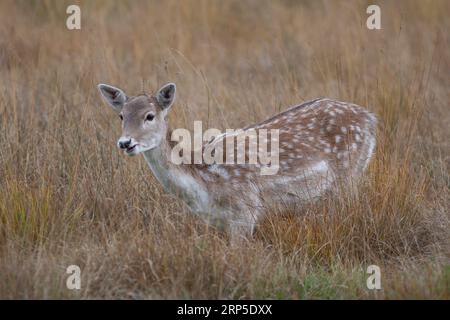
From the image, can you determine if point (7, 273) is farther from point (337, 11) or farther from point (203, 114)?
point (337, 11)

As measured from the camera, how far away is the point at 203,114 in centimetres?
820

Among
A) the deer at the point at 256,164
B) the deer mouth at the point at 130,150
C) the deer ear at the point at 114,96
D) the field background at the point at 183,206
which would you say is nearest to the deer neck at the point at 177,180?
the deer at the point at 256,164

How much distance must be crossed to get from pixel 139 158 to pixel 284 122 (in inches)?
52.0

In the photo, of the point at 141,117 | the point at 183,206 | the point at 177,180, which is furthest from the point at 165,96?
the point at 183,206

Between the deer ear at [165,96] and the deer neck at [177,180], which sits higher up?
the deer ear at [165,96]

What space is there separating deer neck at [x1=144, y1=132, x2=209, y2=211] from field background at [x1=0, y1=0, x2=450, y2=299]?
15cm

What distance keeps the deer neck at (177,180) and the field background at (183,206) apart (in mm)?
148

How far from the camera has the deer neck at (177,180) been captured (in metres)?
6.02

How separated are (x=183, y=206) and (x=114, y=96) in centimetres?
103

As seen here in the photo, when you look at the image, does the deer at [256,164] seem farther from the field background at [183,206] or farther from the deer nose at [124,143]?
the field background at [183,206]

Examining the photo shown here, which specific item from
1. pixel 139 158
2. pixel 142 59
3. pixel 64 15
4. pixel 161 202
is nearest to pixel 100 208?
pixel 161 202

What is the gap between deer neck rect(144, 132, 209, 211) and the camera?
602cm

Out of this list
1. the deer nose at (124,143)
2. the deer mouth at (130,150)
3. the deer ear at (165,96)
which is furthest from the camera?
the deer ear at (165,96)

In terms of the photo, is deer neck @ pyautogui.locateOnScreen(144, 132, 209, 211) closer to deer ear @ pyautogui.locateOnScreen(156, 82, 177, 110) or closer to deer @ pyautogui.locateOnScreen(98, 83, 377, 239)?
deer @ pyautogui.locateOnScreen(98, 83, 377, 239)
